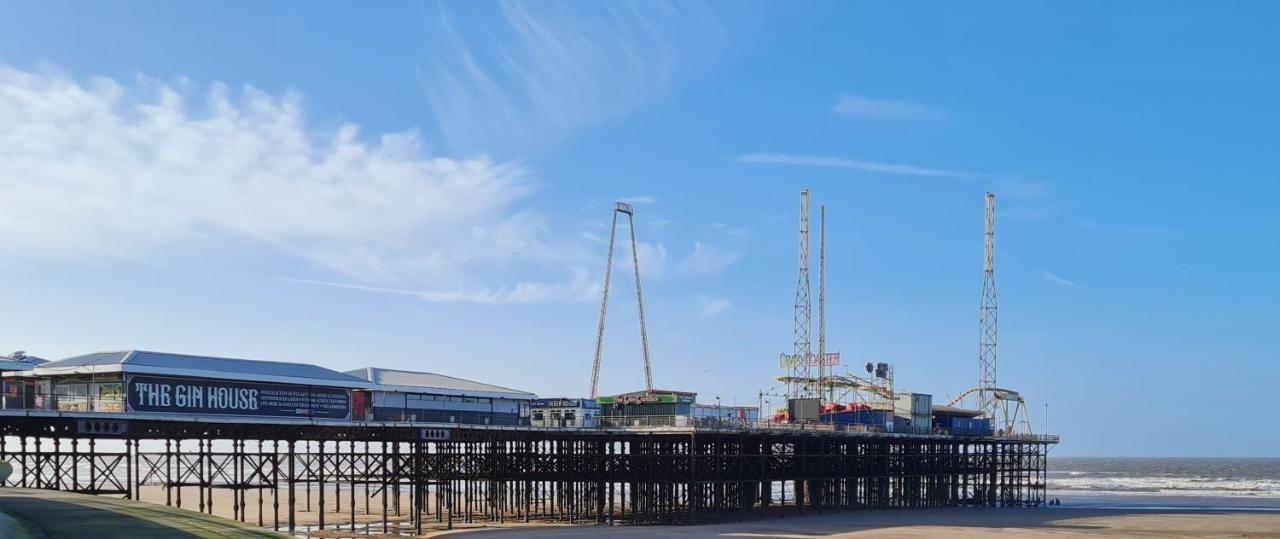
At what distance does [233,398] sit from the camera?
5284 centimetres

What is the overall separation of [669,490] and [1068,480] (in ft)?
369

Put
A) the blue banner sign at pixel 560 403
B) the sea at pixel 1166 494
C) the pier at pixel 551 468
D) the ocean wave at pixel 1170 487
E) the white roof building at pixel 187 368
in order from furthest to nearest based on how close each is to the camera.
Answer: the ocean wave at pixel 1170 487
the sea at pixel 1166 494
the blue banner sign at pixel 560 403
the pier at pixel 551 468
the white roof building at pixel 187 368

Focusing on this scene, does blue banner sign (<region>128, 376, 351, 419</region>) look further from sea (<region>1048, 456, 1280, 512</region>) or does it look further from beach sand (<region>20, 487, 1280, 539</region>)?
sea (<region>1048, 456, 1280, 512</region>)

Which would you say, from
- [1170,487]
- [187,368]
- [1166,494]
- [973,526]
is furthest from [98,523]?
[1170,487]

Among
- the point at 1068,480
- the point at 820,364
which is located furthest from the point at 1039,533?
the point at 1068,480

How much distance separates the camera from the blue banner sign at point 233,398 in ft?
Answer: 163

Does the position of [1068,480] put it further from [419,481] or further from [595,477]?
[419,481]

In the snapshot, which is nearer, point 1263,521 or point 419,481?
point 419,481

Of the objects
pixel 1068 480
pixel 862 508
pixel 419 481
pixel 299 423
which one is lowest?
pixel 1068 480

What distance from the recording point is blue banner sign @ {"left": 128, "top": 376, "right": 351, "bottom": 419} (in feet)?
163

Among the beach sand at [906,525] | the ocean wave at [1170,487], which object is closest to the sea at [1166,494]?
the ocean wave at [1170,487]

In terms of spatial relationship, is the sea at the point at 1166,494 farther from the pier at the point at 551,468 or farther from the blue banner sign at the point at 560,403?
the blue banner sign at the point at 560,403

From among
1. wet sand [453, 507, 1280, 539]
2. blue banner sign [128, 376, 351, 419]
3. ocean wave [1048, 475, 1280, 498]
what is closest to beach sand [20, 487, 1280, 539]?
wet sand [453, 507, 1280, 539]

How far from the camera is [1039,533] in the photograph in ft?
215
